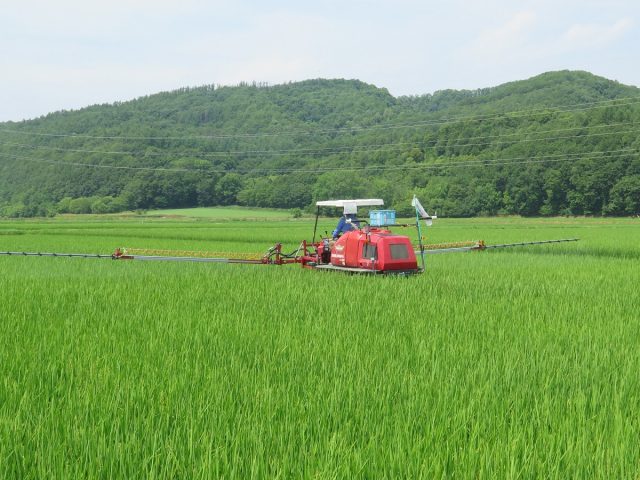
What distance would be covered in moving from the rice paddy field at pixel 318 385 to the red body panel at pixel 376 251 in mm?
2291

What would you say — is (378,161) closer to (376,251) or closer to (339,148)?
(339,148)

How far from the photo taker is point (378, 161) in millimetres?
79250

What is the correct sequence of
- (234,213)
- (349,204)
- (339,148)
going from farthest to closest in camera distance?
1. (339,148)
2. (234,213)
3. (349,204)

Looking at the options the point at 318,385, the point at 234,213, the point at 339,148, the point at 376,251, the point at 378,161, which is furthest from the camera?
the point at 339,148

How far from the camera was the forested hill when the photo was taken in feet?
213

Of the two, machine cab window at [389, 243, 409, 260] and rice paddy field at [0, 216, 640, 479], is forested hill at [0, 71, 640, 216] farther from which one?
rice paddy field at [0, 216, 640, 479]

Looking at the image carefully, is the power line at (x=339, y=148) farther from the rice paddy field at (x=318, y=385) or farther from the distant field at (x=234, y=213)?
the rice paddy field at (x=318, y=385)

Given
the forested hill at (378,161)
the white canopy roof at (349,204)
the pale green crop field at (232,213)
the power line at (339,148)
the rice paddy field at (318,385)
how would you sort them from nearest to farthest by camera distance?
1. the rice paddy field at (318,385)
2. the white canopy roof at (349,204)
3. the forested hill at (378,161)
4. the pale green crop field at (232,213)
5. the power line at (339,148)

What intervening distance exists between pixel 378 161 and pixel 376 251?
68.9 meters

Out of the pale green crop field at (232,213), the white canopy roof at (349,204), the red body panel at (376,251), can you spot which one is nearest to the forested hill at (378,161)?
the pale green crop field at (232,213)

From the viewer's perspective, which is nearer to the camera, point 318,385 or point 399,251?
point 318,385

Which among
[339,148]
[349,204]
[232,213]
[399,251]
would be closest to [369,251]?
[399,251]

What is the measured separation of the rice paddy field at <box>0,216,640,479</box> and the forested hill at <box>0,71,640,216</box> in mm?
50399

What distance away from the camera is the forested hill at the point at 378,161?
65.0 meters
